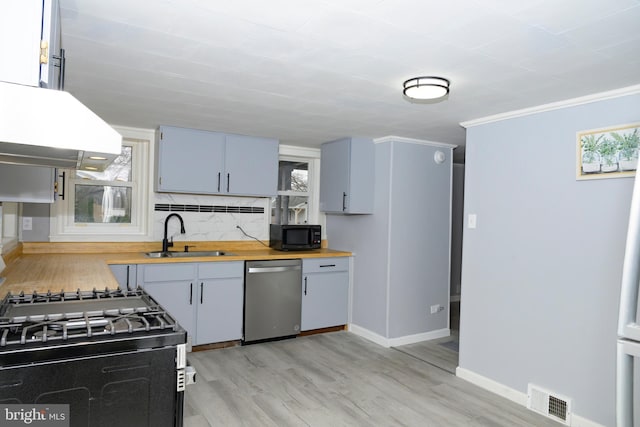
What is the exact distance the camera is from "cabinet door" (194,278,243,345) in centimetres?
379

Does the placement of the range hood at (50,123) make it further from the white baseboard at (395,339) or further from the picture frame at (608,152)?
the white baseboard at (395,339)

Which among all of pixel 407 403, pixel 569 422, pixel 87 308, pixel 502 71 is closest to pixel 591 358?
pixel 569 422

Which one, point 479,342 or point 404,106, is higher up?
point 404,106

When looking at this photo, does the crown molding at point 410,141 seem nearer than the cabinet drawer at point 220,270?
No

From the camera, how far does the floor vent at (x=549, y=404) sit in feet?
8.68

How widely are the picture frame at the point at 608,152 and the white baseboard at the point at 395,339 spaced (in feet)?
7.47

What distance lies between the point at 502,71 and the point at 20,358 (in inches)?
93.7

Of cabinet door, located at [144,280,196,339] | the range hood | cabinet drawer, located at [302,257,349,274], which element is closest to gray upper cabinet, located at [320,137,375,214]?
Result: cabinet drawer, located at [302,257,349,274]

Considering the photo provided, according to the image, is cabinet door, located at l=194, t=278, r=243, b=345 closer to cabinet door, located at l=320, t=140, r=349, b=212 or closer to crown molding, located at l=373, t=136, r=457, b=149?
cabinet door, located at l=320, t=140, r=349, b=212

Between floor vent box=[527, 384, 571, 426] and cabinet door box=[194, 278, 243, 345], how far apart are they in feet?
8.10

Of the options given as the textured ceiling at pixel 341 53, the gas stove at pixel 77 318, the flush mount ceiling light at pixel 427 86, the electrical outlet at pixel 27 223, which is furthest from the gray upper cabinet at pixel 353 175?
the electrical outlet at pixel 27 223

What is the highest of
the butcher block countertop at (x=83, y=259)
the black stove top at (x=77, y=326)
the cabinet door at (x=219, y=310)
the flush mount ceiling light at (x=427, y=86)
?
the flush mount ceiling light at (x=427, y=86)

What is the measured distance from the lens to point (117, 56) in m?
2.12

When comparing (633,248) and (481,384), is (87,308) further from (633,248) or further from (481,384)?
(481,384)
